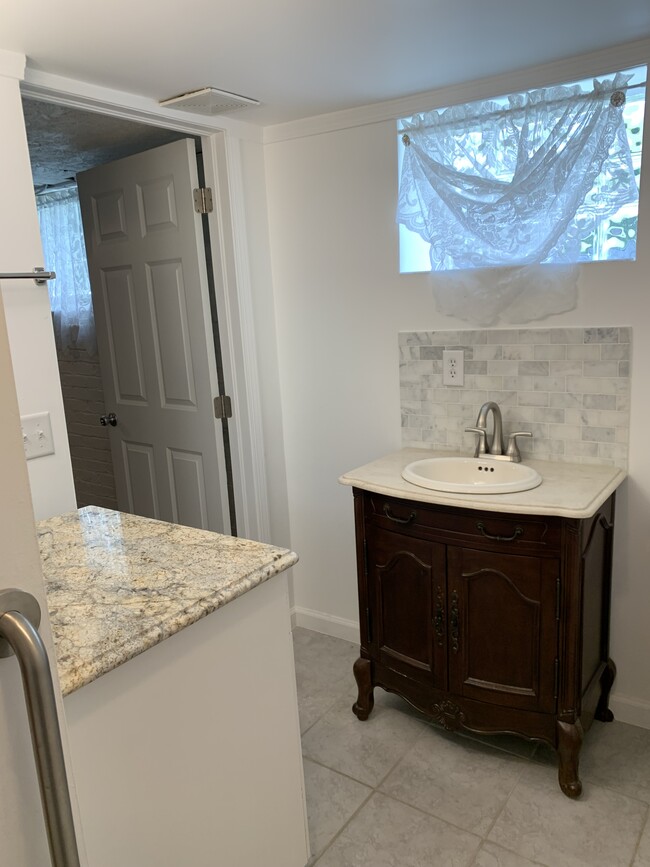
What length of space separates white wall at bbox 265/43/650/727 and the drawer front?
0.47m

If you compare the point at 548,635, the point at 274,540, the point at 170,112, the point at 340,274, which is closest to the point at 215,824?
the point at 548,635

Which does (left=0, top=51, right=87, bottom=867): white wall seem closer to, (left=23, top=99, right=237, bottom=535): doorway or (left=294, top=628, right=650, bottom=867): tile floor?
(left=294, top=628, right=650, bottom=867): tile floor

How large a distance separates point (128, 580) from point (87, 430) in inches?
105

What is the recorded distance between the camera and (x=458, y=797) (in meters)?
2.07

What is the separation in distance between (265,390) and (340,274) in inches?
22.9

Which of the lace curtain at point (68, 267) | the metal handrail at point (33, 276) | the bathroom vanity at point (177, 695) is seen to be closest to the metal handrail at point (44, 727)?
the bathroom vanity at point (177, 695)

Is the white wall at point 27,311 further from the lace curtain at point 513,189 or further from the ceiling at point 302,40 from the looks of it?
the lace curtain at point 513,189

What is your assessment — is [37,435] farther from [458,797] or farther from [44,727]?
[458,797]

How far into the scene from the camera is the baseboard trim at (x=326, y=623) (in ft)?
9.82

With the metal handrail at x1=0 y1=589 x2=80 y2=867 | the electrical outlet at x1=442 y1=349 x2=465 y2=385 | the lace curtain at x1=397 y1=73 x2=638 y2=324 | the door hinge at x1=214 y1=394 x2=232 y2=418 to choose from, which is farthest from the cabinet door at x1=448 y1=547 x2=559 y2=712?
the metal handrail at x1=0 y1=589 x2=80 y2=867

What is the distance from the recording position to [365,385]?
9.02 ft

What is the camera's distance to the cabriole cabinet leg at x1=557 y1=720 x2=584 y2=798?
1.98 metres

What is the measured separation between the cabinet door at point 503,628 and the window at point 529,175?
1004 millimetres

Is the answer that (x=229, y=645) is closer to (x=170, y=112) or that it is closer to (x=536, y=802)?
(x=536, y=802)
